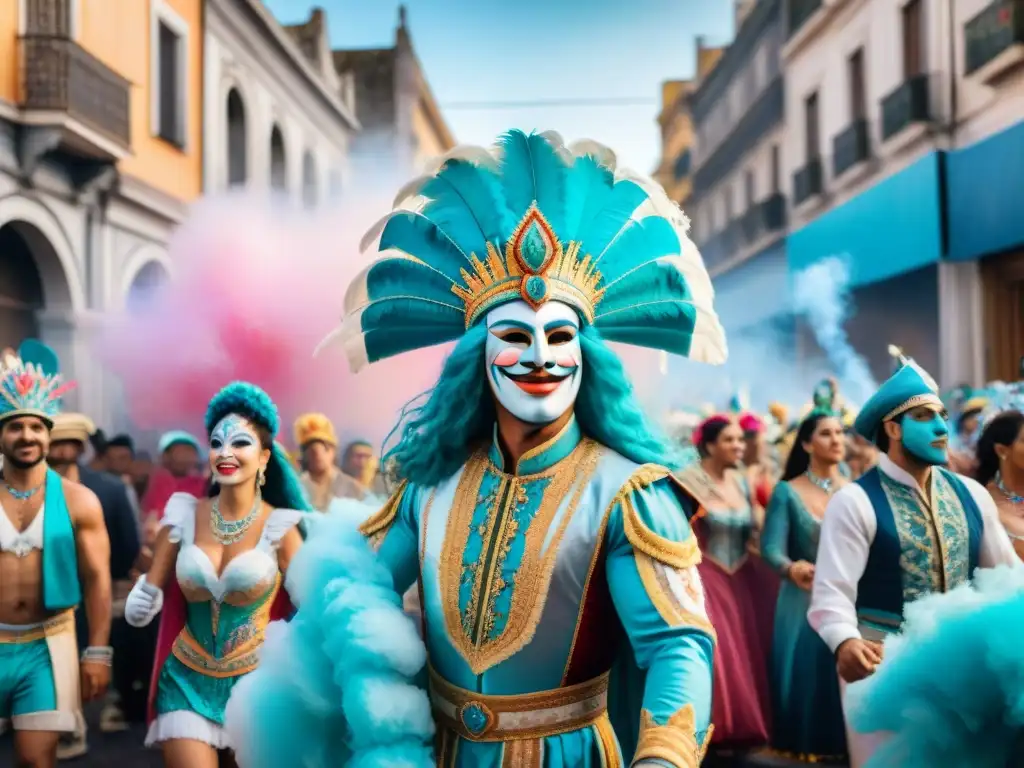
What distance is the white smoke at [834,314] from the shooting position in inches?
754

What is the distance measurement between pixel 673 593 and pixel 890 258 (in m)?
14.9

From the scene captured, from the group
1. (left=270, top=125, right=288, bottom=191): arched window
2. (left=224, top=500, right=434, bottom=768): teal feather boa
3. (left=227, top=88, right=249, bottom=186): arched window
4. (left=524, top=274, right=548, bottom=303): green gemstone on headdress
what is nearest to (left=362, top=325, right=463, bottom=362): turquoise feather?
(left=524, top=274, right=548, bottom=303): green gemstone on headdress

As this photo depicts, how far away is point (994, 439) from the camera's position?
17.5 ft

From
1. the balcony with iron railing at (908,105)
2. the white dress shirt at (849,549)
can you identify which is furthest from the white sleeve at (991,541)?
the balcony with iron railing at (908,105)

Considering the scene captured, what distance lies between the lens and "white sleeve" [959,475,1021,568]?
4379 mm

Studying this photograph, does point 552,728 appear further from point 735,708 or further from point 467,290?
point 735,708

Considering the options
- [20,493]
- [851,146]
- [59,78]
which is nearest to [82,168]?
[59,78]

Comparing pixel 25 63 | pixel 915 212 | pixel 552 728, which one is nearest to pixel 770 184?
pixel 915 212

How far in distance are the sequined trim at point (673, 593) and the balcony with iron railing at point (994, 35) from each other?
12277 mm

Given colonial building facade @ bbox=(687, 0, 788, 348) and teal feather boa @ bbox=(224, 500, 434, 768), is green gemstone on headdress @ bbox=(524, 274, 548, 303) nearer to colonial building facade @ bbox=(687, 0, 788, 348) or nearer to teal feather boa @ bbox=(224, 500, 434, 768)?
teal feather boa @ bbox=(224, 500, 434, 768)

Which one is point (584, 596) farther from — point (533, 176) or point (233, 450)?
point (233, 450)

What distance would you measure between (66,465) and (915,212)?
39.6 ft

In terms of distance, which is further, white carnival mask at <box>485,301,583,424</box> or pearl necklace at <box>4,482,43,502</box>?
pearl necklace at <box>4,482,43,502</box>

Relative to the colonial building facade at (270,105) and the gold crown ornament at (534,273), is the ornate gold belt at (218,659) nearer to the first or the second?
the gold crown ornament at (534,273)
